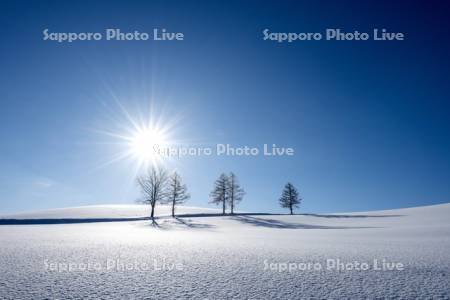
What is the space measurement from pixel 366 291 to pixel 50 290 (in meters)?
4.93

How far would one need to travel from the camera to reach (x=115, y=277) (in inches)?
188

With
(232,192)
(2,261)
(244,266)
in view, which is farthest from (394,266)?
(232,192)

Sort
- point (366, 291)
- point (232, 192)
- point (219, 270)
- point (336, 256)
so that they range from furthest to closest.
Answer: point (232, 192) → point (336, 256) → point (219, 270) → point (366, 291)

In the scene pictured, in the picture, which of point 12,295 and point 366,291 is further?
point 366,291

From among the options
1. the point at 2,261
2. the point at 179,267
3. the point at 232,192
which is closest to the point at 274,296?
the point at 179,267

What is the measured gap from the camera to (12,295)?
3.81 m

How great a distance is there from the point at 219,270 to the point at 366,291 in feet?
8.60

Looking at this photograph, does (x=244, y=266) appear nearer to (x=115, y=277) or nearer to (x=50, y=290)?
(x=115, y=277)

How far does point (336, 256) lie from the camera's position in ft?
22.6

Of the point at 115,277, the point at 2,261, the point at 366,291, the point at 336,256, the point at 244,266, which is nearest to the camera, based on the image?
the point at 366,291

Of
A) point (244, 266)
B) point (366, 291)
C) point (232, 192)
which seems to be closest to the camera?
point (366, 291)

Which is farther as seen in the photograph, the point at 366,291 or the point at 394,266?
the point at 394,266

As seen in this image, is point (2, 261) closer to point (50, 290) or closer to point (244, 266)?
point (50, 290)

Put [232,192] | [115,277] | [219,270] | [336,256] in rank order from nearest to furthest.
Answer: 1. [115,277]
2. [219,270]
3. [336,256]
4. [232,192]
